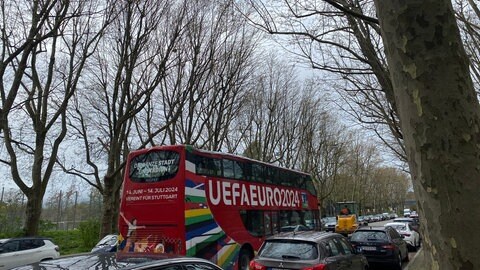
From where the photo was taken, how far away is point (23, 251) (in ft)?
51.1

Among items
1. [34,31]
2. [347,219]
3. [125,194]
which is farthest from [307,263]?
[347,219]

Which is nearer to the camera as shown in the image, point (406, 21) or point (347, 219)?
point (406, 21)

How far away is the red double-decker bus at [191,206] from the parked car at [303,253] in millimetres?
2944

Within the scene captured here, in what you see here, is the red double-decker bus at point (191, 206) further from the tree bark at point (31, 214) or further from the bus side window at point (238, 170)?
the tree bark at point (31, 214)

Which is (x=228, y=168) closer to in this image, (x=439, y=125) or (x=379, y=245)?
(x=379, y=245)

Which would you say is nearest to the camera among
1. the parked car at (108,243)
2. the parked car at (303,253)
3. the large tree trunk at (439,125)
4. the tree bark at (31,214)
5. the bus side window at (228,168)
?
the large tree trunk at (439,125)

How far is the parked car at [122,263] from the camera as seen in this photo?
375 cm

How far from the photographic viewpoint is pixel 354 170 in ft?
212

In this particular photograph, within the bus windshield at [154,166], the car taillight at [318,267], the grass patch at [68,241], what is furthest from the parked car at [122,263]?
the grass patch at [68,241]

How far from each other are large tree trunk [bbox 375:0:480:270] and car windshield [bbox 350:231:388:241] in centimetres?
1422

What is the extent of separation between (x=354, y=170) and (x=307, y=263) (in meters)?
59.0

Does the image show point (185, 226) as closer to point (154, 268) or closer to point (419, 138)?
point (154, 268)

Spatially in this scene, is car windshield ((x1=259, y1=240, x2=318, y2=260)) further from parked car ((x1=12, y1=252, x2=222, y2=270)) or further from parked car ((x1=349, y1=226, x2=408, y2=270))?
parked car ((x1=349, y1=226, x2=408, y2=270))

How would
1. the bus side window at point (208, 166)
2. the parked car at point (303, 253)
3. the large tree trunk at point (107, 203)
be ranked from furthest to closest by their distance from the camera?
the large tree trunk at point (107, 203)
the bus side window at point (208, 166)
the parked car at point (303, 253)
